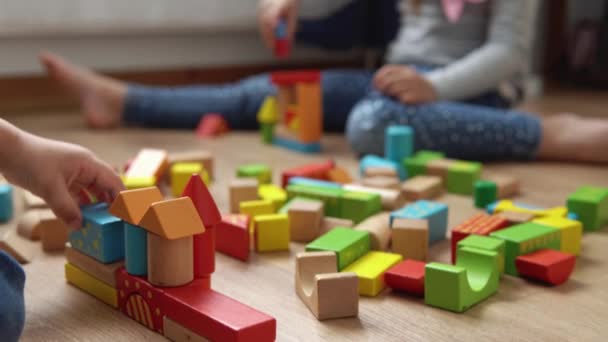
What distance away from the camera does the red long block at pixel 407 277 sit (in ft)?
2.47

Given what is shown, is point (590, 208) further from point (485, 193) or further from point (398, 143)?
point (398, 143)

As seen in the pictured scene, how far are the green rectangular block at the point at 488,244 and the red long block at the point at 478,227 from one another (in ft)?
0.08

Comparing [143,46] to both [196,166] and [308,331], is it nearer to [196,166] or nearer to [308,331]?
[196,166]

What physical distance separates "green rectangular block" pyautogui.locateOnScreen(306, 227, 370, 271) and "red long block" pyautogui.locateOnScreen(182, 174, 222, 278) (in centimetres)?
16

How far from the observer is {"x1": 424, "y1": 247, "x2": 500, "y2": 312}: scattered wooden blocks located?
0.72 metres

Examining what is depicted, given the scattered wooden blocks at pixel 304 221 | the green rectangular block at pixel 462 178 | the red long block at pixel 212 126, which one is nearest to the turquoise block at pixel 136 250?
the scattered wooden blocks at pixel 304 221

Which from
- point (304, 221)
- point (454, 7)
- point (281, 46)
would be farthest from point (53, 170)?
point (454, 7)

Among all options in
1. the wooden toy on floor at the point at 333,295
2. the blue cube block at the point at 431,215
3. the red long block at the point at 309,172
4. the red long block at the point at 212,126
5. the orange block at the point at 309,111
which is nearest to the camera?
the wooden toy on floor at the point at 333,295

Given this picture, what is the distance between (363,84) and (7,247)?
1042mm

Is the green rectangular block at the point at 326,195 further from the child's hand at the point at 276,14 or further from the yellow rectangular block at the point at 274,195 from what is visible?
the child's hand at the point at 276,14

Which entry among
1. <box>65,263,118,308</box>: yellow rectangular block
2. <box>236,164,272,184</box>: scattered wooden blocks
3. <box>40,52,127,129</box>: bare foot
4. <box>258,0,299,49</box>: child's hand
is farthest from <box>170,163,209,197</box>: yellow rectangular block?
<box>40,52,127,129</box>: bare foot

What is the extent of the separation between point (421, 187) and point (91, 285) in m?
0.57

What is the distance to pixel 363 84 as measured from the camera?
1.72 m

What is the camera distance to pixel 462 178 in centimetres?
118
